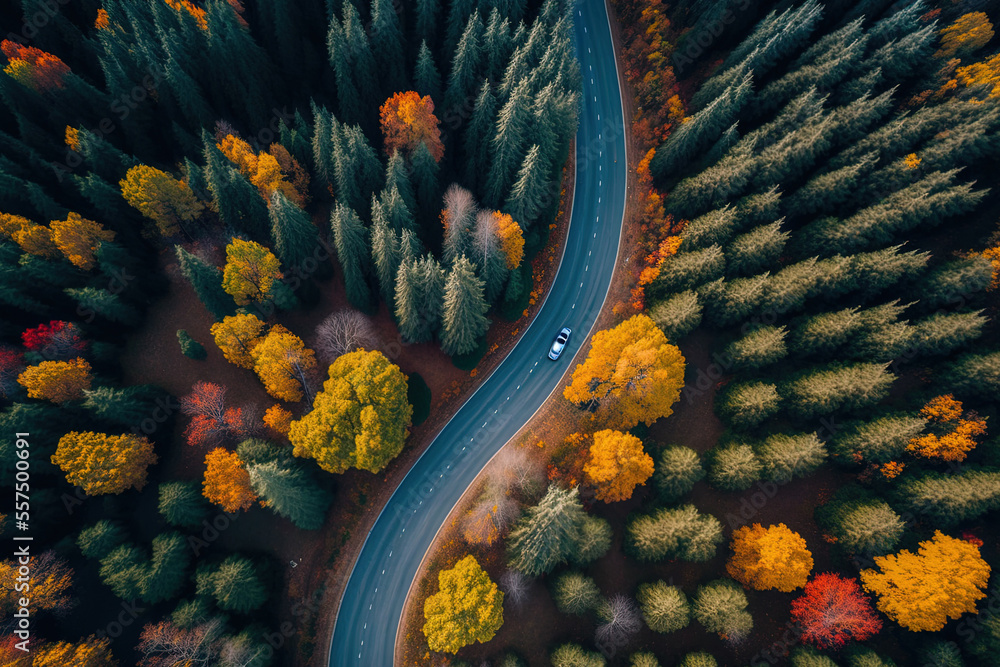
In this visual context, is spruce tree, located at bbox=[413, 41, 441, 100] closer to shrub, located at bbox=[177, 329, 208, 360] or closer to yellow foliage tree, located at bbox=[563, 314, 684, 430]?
yellow foliage tree, located at bbox=[563, 314, 684, 430]

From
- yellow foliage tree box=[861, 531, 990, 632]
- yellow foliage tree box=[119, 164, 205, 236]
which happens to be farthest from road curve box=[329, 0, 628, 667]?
yellow foliage tree box=[119, 164, 205, 236]

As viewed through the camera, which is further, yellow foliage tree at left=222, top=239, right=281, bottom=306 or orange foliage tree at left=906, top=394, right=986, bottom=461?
yellow foliage tree at left=222, top=239, right=281, bottom=306

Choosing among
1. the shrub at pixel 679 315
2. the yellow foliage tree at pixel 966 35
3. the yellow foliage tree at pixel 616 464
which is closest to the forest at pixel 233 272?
the shrub at pixel 679 315

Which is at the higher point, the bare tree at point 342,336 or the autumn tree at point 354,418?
the bare tree at point 342,336

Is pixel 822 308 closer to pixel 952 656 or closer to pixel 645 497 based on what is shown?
pixel 645 497

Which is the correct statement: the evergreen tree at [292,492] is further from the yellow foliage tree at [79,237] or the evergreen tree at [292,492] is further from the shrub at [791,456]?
the shrub at [791,456]

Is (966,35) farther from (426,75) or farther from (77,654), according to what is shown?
(77,654)
